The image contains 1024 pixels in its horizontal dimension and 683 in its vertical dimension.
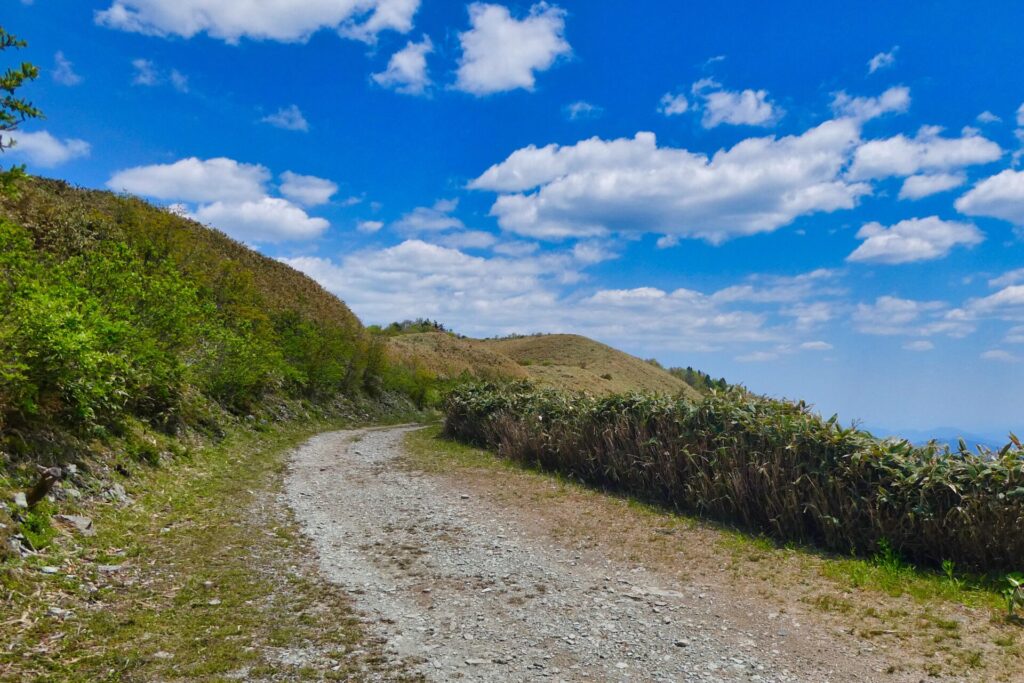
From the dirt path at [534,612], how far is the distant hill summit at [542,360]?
111 ft

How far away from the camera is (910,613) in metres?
6.56

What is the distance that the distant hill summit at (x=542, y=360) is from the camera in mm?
53516

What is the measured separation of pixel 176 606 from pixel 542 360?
299 feet

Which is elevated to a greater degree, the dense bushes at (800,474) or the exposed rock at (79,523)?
the dense bushes at (800,474)

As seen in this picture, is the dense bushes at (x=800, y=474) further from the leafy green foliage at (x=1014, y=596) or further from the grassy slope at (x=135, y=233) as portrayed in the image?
the grassy slope at (x=135, y=233)

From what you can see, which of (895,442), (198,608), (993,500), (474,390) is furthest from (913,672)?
(474,390)

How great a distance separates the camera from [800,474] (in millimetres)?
9742

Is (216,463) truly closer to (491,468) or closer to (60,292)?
(60,292)

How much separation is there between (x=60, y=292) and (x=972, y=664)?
1330 cm

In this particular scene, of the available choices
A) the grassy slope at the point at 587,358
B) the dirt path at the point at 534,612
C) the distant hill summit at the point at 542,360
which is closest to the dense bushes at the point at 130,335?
the dirt path at the point at 534,612

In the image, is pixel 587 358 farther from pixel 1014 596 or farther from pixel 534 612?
pixel 534 612

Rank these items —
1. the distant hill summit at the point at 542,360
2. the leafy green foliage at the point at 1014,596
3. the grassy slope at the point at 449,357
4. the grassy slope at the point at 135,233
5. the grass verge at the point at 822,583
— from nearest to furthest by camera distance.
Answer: the grass verge at the point at 822,583 → the leafy green foliage at the point at 1014,596 → the grassy slope at the point at 135,233 → the grassy slope at the point at 449,357 → the distant hill summit at the point at 542,360

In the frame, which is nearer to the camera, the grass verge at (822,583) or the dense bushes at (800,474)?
the grass verge at (822,583)

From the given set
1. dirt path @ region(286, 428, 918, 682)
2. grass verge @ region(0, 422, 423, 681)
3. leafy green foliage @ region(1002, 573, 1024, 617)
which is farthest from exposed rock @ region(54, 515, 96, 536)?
leafy green foliage @ region(1002, 573, 1024, 617)
